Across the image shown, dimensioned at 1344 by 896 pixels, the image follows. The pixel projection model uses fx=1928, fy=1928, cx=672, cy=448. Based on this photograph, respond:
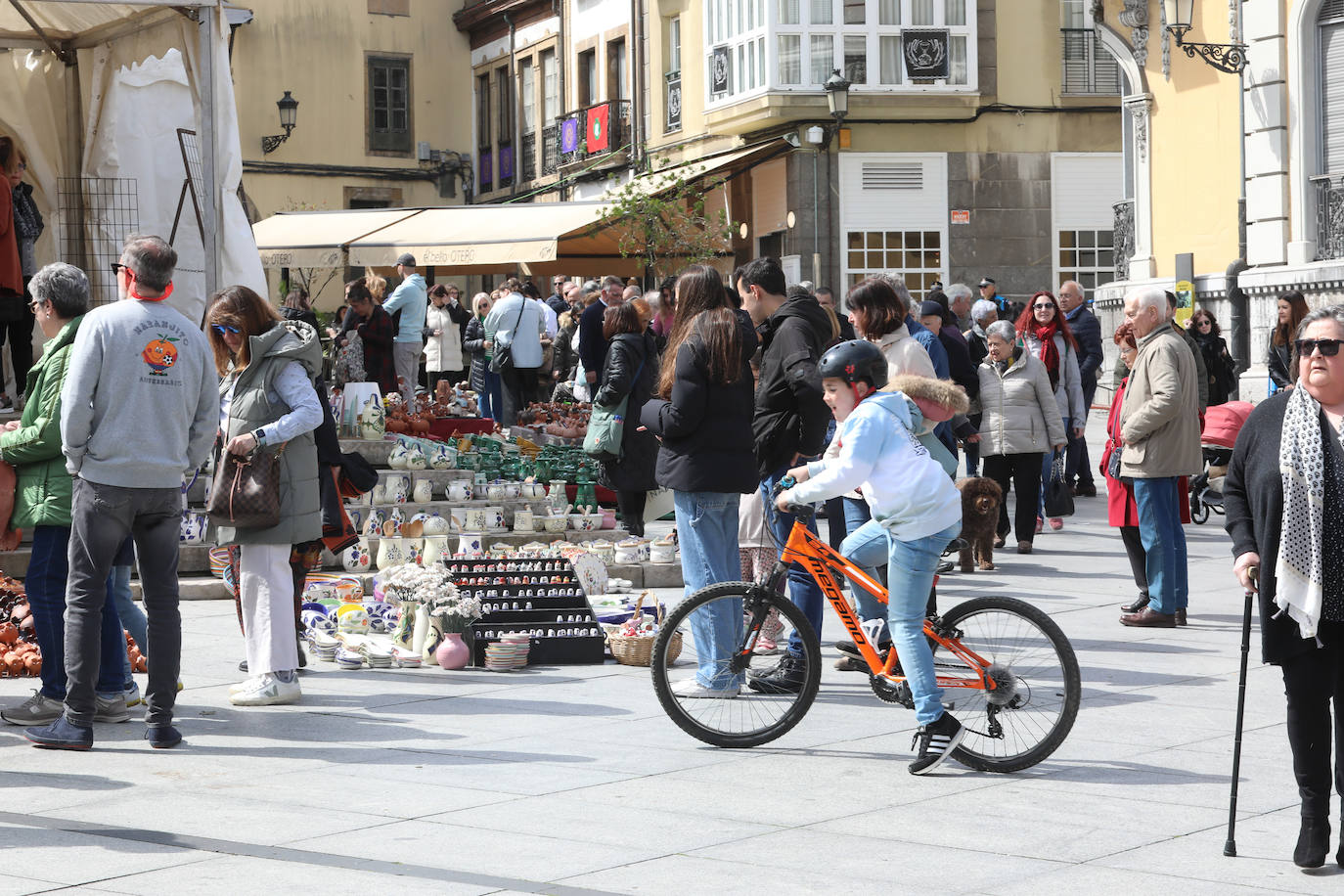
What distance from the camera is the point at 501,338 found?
20.1 metres

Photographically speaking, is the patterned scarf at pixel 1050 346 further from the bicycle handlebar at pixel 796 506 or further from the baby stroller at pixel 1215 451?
the bicycle handlebar at pixel 796 506

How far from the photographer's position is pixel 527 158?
4153 cm

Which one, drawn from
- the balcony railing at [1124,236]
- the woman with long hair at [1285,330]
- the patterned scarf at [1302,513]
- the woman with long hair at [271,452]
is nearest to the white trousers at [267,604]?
the woman with long hair at [271,452]

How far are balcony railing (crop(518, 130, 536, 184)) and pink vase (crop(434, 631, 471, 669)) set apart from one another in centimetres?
3235

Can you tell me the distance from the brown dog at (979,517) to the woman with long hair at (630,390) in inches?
86.1

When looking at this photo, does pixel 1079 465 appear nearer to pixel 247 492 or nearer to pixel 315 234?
pixel 247 492

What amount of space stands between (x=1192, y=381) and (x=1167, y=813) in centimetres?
484

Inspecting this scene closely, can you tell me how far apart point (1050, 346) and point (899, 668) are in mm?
8355

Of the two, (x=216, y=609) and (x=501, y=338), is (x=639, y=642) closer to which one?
(x=216, y=609)

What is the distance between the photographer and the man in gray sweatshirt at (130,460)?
7359 mm

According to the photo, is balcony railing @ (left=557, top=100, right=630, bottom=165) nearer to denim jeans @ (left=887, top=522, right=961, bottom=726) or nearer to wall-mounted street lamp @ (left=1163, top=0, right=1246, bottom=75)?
wall-mounted street lamp @ (left=1163, top=0, right=1246, bottom=75)

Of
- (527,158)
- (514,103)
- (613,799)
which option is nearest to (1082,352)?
(613,799)

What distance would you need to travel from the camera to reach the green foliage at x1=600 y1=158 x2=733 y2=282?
85.4ft

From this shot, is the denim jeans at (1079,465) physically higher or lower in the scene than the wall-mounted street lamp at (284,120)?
lower
